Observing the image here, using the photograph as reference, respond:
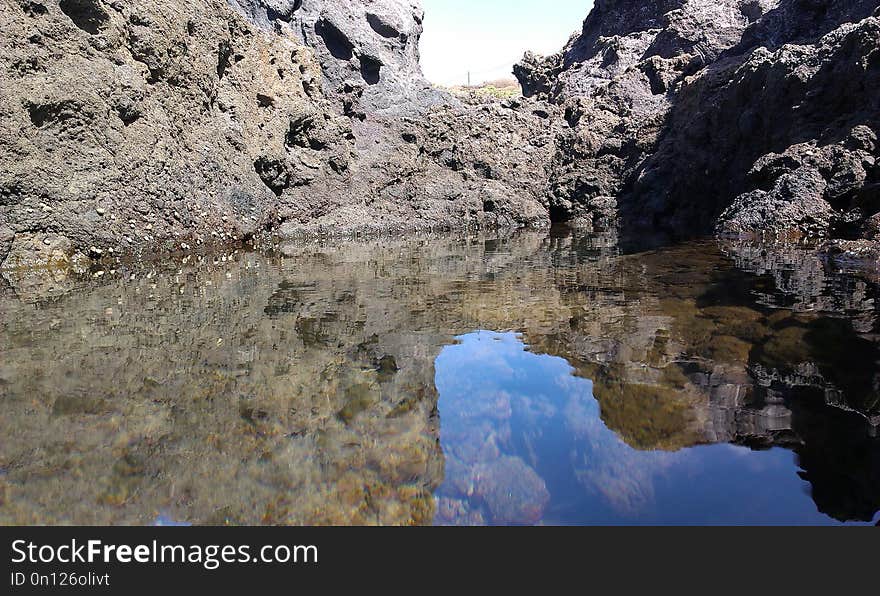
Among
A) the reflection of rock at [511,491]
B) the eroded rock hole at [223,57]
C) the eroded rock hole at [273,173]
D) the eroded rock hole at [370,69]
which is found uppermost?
the eroded rock hole at [370,69]

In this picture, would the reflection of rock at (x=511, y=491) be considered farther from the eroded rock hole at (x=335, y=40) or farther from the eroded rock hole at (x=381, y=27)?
the eroded rock hole at (x=381, y=27)

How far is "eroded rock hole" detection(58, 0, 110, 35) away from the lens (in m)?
8.18

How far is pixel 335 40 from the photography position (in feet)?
49.5

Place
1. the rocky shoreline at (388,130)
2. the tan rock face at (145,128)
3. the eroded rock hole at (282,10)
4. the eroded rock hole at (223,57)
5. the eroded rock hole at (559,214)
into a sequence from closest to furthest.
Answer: the tan rock face at (145,128), the rocky shoreline at (388,130), the eroded rock hole at (223,57), the eroded rock hole at (282,10), the eroded rock hole at (559,214)

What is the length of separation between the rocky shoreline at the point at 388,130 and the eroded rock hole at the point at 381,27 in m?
0.03

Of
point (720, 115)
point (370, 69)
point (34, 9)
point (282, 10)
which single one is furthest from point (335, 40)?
point (720, 115)

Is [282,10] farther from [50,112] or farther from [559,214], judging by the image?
[559,214]

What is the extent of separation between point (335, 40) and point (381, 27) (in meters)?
1.80

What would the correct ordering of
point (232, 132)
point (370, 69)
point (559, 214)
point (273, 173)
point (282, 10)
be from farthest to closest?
point (370, 69)
point (559, 214)
point (282, 10)
point (273, 173)
point (232, 132)

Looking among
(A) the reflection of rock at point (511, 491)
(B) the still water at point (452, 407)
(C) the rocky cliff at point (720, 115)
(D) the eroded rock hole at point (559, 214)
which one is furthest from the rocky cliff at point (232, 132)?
(A) the reflection of rock at point (511, 491)

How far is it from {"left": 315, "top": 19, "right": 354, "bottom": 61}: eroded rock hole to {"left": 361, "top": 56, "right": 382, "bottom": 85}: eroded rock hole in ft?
1.23

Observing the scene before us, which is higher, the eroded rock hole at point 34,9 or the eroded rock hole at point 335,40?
the eroded rock hole at point 335,40

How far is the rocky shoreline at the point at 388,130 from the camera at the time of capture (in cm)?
769
